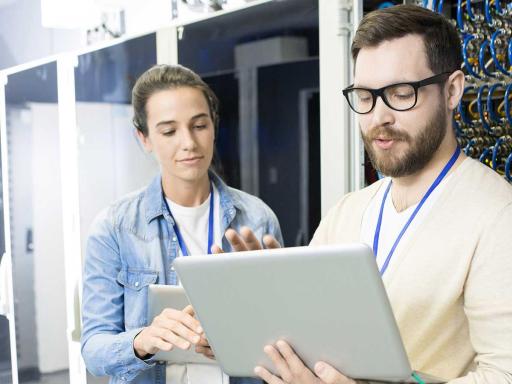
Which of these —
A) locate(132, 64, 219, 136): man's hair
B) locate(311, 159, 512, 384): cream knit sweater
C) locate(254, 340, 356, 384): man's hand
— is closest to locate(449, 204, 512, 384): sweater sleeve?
locate(311, 159, 512, 384): cream knit sweater

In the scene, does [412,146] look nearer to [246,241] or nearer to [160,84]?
[246,241]

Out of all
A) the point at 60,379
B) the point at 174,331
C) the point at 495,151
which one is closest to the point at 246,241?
the point at 174,331

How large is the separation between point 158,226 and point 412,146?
2.95 feet

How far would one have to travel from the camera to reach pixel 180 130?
210cm

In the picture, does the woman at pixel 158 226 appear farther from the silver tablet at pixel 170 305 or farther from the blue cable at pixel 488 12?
the blue cable at pixel 488 12

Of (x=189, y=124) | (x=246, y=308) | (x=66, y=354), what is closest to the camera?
(x=246, y=308)

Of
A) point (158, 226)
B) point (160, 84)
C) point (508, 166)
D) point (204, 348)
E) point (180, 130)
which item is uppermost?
point (160, 84)

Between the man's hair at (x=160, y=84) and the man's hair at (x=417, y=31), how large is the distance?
32.6 inches

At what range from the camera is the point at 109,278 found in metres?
1.94

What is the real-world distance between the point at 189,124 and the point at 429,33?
91 cm

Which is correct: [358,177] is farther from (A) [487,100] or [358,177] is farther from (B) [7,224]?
(B) [7,224]

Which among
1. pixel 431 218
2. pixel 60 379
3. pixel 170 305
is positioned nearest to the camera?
pixel 431 218

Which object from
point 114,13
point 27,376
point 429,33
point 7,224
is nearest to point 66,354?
point 27,376

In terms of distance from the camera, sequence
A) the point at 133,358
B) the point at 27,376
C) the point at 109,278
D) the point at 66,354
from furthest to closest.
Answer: the point at 27,376 < the point at 66,354 < the point at 109,278 < the point at 133,358
